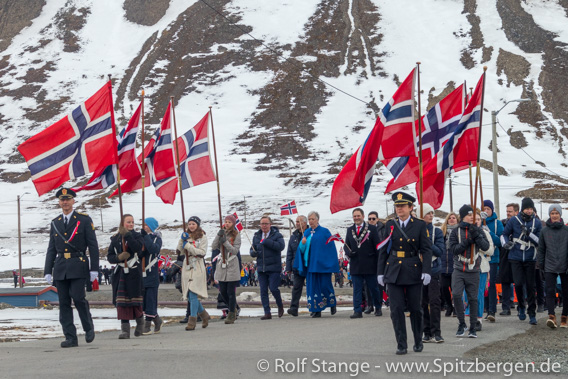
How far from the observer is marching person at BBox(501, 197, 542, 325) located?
13.8 meters

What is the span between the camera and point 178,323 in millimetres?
15758

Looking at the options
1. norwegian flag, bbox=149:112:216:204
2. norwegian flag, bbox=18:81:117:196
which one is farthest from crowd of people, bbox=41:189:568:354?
norwegian flag, bbox=149:112:216:204

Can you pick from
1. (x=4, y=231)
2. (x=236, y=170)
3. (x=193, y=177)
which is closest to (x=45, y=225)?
(x=4, y=231)

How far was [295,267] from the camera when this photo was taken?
54.5 feet

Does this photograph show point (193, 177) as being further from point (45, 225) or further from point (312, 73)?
point (312, 73)

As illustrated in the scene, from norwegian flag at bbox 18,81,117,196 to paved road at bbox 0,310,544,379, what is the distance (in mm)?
2656

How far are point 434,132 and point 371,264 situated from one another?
285cm

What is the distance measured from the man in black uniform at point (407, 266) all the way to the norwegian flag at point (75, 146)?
536 cm

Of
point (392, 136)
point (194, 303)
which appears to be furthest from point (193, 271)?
point (392, 136)

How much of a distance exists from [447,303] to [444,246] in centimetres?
276

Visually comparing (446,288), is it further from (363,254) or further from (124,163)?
(124,163)

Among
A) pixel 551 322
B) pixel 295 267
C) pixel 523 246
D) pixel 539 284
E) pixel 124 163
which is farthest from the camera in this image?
pixel 295 267

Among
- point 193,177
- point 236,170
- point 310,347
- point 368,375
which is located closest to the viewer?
point 368,375

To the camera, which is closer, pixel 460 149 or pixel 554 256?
pixel 554 256
